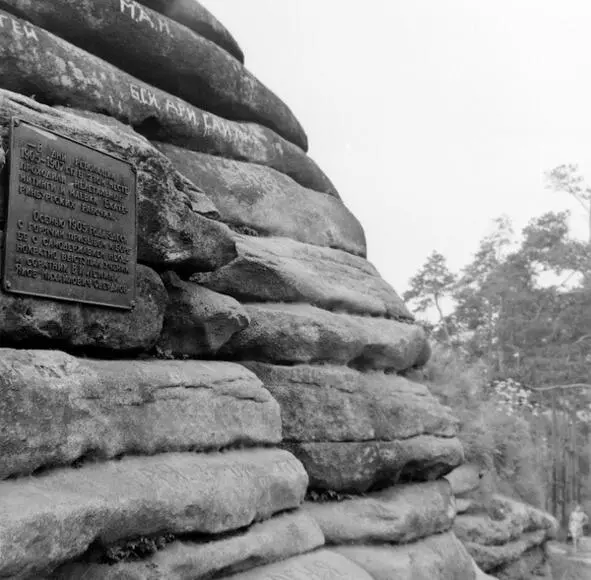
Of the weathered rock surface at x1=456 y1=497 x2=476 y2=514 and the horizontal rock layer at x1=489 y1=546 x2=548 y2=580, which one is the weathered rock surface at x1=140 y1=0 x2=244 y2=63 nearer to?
the weathered rock surface at x1=456 y1=497 x2=476 y2=514

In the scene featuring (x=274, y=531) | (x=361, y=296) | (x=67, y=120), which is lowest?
(x=274, y=531)

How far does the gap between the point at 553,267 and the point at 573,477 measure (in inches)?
601

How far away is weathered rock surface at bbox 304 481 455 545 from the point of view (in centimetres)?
678

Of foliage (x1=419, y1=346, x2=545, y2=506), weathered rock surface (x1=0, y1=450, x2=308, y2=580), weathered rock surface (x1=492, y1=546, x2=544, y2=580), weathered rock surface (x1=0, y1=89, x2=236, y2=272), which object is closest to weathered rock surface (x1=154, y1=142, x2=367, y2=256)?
weathered rock surface (x1=0, y1=89, x2=236, y2=272)

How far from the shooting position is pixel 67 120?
16.2 ft

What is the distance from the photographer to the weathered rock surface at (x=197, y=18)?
928 cm

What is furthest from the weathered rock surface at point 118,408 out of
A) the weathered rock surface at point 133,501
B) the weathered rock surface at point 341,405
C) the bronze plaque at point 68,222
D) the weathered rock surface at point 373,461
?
the weathered rock surface at point 373,461

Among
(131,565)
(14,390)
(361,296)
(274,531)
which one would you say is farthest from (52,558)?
(361,296)

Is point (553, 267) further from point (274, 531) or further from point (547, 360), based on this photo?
point (274, 531)

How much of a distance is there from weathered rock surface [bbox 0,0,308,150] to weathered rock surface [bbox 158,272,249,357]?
3.92 metres

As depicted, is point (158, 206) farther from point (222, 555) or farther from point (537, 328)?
point (537, 328)

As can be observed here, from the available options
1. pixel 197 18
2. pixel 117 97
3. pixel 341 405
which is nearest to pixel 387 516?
pixel 341 405

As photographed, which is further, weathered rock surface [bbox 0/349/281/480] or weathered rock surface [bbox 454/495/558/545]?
weathered rock surface [bbox 454/495/558/545]

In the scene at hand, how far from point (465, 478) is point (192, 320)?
7.83 meters
